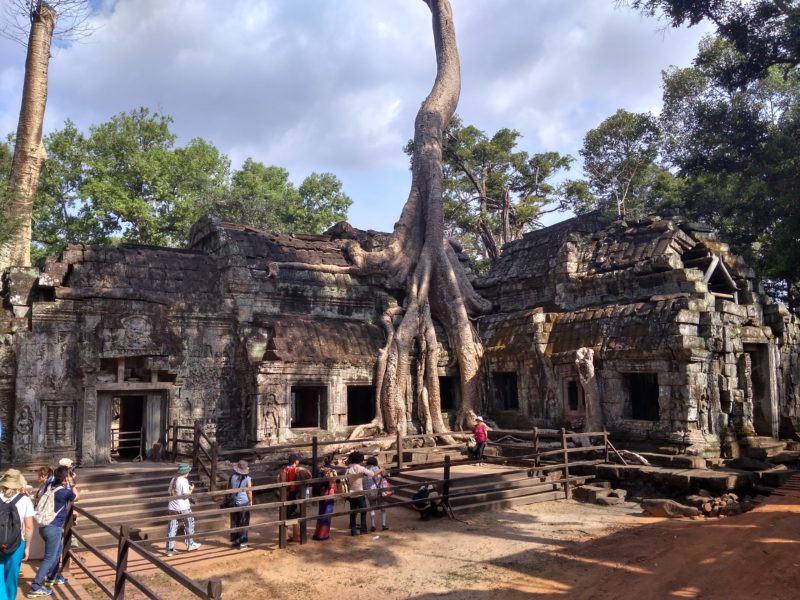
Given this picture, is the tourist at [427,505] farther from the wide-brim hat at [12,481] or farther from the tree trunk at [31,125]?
the tree trunk at [31,125]

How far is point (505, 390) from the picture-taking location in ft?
56.1

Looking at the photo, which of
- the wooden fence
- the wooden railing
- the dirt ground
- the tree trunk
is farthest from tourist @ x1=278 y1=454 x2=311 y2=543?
the tree trunk

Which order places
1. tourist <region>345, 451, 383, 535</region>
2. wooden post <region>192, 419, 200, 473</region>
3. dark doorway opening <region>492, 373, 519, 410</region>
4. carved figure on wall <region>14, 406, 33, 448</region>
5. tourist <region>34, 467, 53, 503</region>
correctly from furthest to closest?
dark doorway opening <region>492, 373, 519, 410</region> < carved figure on wall <region>14, 406, 33, 448</region> < wooden post <region>192, 419, 200, 473</region> < tourist <region>345, 451, 383, 535</region> < tourist <region>34, 467, 53, 503</region>

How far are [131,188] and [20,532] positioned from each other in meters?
24.4

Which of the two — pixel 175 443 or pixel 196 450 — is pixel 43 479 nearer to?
pixel 196 450

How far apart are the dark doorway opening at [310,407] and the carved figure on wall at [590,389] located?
601 centimetres

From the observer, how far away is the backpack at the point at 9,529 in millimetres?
5121

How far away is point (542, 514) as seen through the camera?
10.3 m

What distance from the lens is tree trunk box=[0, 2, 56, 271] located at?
50.8ft

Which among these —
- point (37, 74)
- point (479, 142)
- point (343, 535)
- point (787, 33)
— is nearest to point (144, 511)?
point (343, 535)

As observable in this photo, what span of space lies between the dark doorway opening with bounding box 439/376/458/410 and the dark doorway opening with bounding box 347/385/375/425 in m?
2.05

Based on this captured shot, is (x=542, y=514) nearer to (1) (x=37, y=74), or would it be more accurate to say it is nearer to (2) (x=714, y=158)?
(2) (x=714, y=158)

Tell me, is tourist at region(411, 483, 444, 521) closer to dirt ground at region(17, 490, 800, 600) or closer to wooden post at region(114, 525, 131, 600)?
dirt ground at region(17, 490, 800, 600)

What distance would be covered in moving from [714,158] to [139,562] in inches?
759
